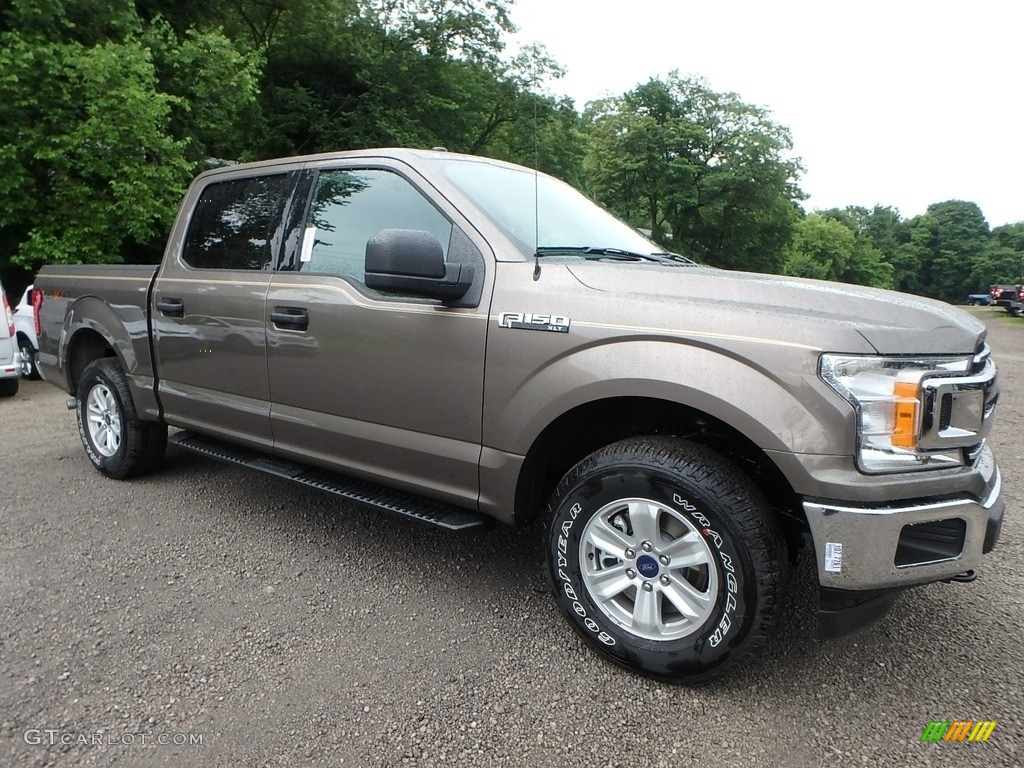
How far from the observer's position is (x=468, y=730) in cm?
226

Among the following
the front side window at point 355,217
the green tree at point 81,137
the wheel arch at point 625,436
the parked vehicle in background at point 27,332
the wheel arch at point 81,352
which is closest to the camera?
the wheel arch at point 625,436

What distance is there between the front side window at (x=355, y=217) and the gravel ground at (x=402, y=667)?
1450mm

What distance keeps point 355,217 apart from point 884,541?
2.53m

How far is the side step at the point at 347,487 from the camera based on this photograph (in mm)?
2936

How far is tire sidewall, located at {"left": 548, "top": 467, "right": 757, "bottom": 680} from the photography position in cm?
230

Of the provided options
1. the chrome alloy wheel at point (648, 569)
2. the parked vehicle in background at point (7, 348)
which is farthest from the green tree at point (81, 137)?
the chrome alloy wheel at point (648, 569)

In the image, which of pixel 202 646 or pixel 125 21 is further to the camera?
pixel 125 21

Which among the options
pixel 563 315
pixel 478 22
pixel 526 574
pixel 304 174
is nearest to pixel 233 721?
pixel 526 574

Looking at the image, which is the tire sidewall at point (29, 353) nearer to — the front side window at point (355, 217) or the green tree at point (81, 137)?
the green tree at point (81, 137)

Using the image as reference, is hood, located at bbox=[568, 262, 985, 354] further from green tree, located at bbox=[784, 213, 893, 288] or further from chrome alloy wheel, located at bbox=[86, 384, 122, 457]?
green tree, located at bbox=[784, 213, 893, 288]

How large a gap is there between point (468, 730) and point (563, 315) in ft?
4.67

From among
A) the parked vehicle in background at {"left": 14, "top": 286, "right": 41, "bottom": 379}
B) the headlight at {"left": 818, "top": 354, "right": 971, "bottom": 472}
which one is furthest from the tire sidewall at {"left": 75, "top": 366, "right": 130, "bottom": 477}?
the parked vehicle in background at {"left": 14, "top": 286, "right": 41, "bottom": 379}

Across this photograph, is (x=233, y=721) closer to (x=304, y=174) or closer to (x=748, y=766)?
(x=748, y=766)

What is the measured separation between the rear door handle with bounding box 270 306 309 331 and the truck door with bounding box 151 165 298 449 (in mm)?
119
